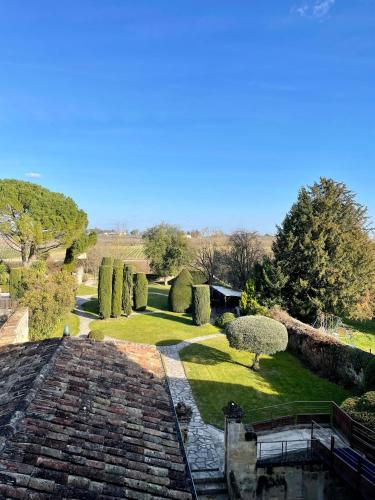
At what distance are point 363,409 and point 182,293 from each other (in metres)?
19.7

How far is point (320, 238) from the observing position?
2377 centimetres

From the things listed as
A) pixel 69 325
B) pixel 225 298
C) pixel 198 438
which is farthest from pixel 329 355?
pixel 69 325

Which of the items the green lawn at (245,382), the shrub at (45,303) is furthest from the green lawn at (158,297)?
the shrub at (45,303)

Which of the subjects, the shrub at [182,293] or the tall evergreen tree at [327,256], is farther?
the shrub at [182,293]

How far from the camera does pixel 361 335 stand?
81.8ft

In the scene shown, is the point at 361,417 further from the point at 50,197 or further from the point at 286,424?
the point at 50,197

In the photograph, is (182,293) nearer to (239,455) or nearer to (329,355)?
(329,355)

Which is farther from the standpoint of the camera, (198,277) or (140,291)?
(198,277)

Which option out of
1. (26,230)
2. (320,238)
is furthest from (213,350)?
(26,230)

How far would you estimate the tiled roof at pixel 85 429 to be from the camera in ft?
13.5

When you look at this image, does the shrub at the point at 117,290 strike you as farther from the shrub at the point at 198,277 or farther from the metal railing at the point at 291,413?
the metal railing at the point at 291,413

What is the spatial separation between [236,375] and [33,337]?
1013cm

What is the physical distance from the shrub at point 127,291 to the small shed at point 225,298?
7619 mm

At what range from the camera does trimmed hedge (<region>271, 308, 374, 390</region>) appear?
14852 millimetres
